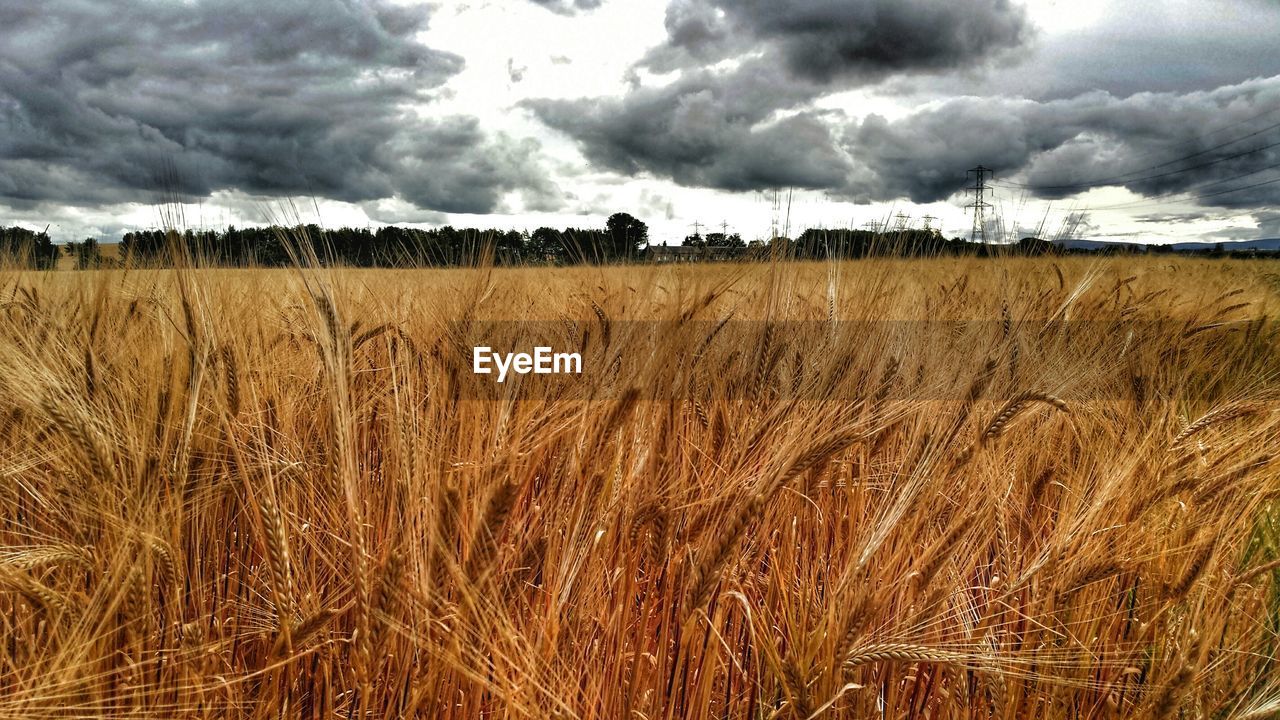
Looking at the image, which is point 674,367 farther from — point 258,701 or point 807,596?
point 258,701

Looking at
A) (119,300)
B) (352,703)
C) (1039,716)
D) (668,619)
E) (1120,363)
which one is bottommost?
(1039,716)

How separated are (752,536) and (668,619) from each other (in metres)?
0.33

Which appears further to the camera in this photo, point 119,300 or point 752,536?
point 119,300

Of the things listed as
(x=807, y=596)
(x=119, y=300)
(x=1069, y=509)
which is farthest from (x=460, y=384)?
(x=119, y=300)

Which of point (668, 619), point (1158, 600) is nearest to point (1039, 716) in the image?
point (1158, 600)

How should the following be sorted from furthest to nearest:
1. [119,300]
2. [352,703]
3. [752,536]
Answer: [119,300] < [752,536] < [352,703]

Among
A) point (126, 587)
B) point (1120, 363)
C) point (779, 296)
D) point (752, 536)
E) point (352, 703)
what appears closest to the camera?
point (126, 587)

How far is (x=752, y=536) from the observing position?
4.43ft

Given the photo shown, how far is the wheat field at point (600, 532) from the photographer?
0.91 m

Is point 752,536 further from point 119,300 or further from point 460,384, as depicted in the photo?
point 119,300

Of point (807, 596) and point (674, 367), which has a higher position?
point (674, 367)

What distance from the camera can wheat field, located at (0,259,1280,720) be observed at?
36.0 inches

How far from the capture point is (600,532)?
1022 mm

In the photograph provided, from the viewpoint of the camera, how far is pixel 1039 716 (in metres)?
1.32
